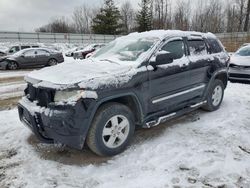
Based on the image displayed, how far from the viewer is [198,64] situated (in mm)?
5488

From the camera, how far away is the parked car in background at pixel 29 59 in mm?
17047

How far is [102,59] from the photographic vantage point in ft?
16.1

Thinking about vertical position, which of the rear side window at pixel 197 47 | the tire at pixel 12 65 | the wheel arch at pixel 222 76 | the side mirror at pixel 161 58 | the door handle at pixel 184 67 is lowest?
the tire at pixel 12 65

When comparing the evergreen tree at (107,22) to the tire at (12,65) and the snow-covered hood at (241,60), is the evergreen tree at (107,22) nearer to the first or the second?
the tire at (12,65)

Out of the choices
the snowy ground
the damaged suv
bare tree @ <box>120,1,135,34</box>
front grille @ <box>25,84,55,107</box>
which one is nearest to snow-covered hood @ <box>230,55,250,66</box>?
the damaged suv

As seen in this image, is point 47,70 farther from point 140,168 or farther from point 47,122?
point 140,168

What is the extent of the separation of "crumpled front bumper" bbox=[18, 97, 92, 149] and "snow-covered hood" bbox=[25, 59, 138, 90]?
322mm

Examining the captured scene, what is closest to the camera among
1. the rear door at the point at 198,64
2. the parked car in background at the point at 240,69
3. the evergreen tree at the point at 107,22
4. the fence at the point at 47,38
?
the rear door at the point at 198,64

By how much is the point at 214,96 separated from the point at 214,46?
3.73 feet

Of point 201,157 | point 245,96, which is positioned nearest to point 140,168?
point 201,157

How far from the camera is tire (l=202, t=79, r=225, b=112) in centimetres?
607

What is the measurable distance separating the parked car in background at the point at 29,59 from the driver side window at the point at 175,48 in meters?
14.1

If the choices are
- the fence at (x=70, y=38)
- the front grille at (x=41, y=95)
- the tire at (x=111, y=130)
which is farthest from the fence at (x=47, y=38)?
the tire at (x=111, y=130)

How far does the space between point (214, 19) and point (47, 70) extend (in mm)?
59952
